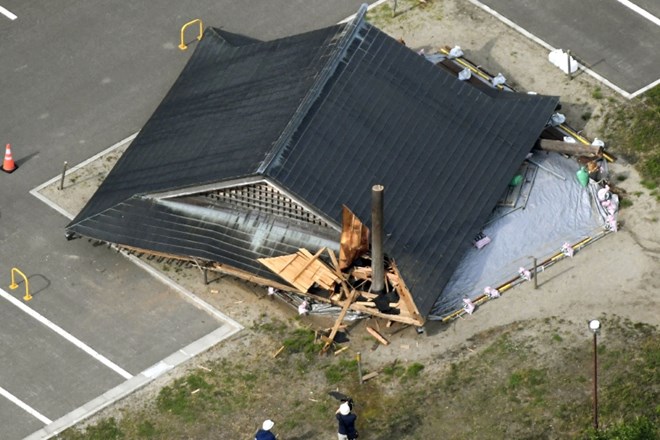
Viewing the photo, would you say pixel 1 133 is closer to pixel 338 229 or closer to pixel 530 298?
pixel 338 229

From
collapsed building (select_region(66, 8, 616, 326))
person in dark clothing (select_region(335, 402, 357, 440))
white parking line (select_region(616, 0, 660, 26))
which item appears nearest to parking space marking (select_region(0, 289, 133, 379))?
collapsed building (select_region(66, 8, 616, 326))

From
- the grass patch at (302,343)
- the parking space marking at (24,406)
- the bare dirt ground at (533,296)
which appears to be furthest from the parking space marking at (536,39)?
the parking space marking at (24,406)

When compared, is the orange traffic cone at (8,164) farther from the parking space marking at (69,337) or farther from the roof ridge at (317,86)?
the roof ridge at (317,86)

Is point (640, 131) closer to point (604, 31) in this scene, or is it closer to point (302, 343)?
point (604, 31)

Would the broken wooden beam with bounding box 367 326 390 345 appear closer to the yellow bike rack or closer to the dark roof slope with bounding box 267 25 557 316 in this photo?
the dark roof slope with bounding box 267 25 557 316

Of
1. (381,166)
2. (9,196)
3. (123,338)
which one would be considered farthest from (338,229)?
(9,196)
